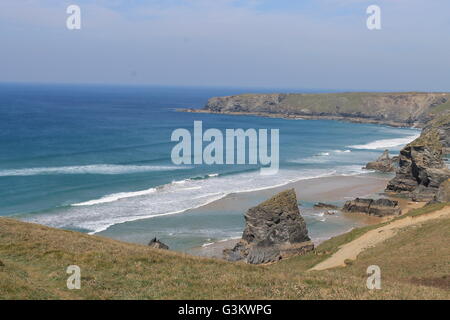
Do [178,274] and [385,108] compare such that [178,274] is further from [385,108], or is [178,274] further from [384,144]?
[385,108]

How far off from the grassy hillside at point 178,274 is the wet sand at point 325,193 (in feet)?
58.5

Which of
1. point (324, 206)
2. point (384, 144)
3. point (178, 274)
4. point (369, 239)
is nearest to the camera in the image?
point (178, 274)

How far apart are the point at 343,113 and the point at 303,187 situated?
135 m

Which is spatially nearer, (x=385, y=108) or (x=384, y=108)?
(x=385, y=108)

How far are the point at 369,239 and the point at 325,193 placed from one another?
2903 cm

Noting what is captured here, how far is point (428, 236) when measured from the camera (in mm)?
27359

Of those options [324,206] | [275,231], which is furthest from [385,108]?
[275,231]

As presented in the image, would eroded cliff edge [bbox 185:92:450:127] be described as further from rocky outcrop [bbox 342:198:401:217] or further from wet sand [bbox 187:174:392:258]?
rocky outcrop [bbox 342:198:401:217]

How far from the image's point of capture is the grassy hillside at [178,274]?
48.0ft

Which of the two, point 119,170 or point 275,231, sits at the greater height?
point 119,170

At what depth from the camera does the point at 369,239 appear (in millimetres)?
31781

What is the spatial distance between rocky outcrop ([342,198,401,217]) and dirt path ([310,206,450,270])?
13837 millimetres

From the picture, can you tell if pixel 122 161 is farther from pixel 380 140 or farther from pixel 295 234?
pixel 380 140
